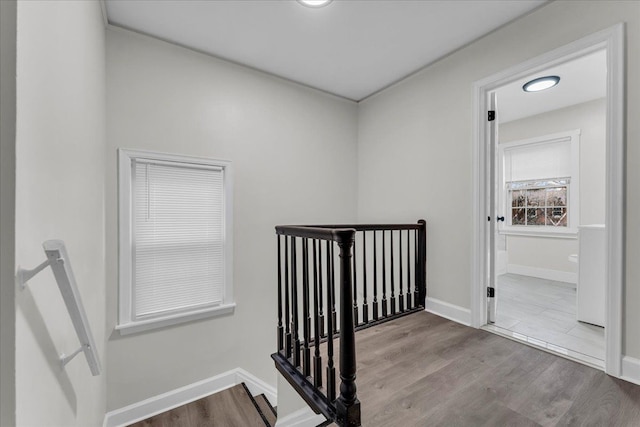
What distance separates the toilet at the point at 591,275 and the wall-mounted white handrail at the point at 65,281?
3614mm

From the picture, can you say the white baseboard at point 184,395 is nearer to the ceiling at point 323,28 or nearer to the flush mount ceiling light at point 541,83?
the ceiling at point 323,28

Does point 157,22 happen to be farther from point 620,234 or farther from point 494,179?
point 620,234

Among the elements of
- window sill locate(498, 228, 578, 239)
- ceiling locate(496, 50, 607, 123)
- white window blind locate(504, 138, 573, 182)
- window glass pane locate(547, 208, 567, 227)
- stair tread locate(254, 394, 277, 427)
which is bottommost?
stair tread locate(254, 394, 277, 427)

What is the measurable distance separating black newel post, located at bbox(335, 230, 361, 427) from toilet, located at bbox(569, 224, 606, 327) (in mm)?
2580

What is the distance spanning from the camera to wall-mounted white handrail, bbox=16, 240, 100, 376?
2.32 feet

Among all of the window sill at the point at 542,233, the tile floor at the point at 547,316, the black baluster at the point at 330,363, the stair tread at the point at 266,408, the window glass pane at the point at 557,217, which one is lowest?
the stair tread at the point at 266,408

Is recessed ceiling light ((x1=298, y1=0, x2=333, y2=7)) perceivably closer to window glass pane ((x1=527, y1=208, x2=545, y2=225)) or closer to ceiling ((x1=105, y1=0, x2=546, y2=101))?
ceiling ((x1=105, y1=0, x2=546, y2=101))

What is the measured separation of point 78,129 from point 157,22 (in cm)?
136

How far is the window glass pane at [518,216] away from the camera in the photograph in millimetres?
4832

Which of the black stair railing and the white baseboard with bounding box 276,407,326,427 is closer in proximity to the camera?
the black stair railing

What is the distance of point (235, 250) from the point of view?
2.70m

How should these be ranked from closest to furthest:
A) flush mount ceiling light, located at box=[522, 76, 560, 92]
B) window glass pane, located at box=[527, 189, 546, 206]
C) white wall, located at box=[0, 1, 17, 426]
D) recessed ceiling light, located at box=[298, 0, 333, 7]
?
white wall, located at box=[0, 1, 17, 426], recessed ceiling light, located at box=[298, 0, 333, 7], flush mount ceiling light, located at box=[522, 76, 560, 92], window glass pane, located at box=[527, 189, 546, 206]

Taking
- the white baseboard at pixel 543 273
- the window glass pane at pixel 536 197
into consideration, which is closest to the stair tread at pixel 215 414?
the white baseboard at pixel 543 273

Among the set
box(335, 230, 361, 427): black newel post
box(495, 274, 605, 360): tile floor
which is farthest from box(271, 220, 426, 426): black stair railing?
box(495, 274, 605, 360): tile floor
